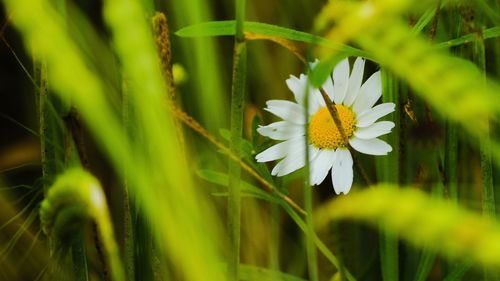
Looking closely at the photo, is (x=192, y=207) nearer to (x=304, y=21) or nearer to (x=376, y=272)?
→ (x=376, y=272)

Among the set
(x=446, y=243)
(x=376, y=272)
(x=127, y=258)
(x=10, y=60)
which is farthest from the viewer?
(x=10, y=60)

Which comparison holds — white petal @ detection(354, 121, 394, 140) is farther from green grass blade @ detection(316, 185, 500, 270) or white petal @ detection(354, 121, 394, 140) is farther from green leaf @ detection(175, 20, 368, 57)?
green grass blade @ detection(316, 185, 500, 270)

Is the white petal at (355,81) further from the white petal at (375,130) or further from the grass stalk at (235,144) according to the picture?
the grass stalk at (235,144)

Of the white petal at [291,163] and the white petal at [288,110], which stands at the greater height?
the white petal at [288,110]

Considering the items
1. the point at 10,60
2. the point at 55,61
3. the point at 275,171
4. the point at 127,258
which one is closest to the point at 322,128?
the point at 275,171

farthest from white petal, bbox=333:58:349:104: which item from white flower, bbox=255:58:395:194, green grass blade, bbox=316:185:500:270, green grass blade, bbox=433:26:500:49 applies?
green grass blade, bbox=316:185:500:270

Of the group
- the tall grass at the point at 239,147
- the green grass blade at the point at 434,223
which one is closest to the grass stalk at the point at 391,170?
the tall grass at the point at 239,147
